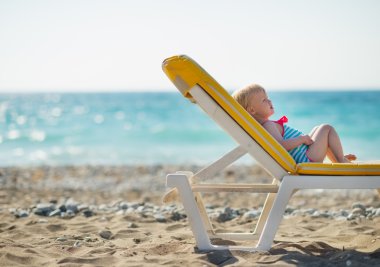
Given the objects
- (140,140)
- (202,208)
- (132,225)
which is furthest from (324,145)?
(140,140)

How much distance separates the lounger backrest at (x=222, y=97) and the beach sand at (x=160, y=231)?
0.76 metres

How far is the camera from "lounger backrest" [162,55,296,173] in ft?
12.9

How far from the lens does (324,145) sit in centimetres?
434

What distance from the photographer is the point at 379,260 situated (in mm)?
3832

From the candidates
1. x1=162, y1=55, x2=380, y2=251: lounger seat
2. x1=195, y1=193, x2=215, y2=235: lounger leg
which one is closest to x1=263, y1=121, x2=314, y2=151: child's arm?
x1=162, y1=55, x2=380, y2=251: lounger seat

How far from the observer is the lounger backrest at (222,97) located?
12.9ft

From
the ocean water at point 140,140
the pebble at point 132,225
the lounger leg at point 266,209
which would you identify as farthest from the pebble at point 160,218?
the ocean water at point 140,140

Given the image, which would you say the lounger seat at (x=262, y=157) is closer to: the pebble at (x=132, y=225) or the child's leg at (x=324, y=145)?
the child's leg at (x=324, y=145)

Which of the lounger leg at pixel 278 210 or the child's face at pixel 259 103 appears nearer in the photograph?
the lounger leg at pixel 278 210

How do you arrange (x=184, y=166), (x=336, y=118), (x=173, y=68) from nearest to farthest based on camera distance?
(x=173, y=68), (x=184, y=166), (x=336, y=118)

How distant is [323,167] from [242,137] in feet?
2.08

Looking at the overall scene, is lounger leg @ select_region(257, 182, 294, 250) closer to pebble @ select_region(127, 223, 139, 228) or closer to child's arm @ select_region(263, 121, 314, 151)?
child's arm @ select_region(263, 121, 314, 151)

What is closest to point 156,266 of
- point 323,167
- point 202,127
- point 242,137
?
Result: point 242,137

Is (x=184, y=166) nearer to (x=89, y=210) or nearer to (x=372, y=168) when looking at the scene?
(x=89, y=210)
